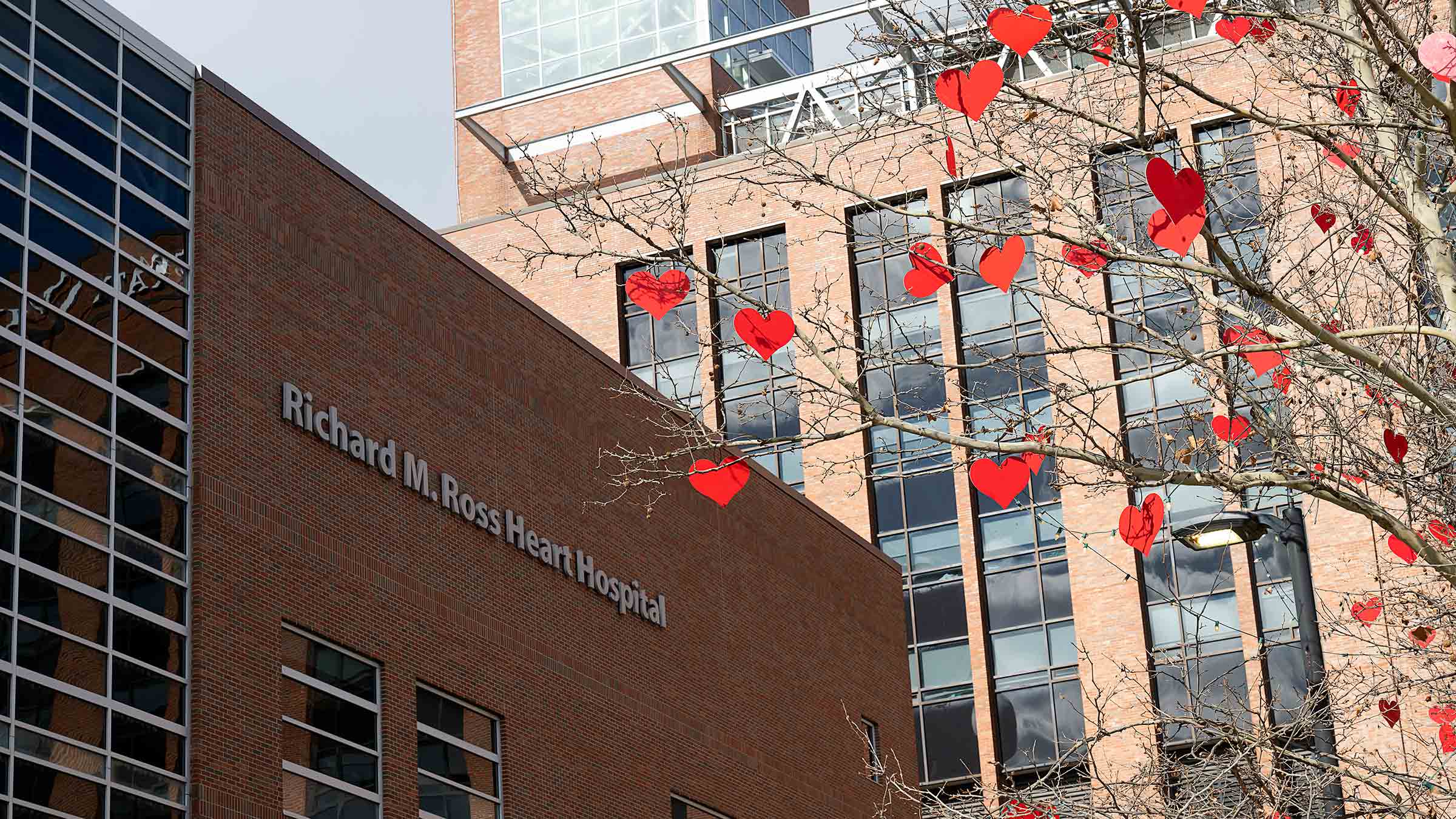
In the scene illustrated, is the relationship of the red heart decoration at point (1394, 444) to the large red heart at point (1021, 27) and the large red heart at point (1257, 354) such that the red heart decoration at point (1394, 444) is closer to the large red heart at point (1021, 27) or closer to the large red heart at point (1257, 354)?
the large red heart at point (1257, 354)

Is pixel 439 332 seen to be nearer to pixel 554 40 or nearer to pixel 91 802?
pixel 91 802

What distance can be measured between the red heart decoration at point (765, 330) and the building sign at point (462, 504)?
6554 mm

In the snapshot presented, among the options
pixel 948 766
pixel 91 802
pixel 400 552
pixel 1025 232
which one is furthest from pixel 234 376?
pixel 948 766

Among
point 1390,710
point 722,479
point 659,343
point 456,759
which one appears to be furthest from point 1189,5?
point 659,343

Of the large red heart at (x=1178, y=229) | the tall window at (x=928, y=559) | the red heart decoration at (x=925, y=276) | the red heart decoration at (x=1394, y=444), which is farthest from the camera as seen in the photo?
the tall window at (x=928, y=559)

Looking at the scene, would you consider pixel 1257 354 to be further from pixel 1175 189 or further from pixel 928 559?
pixel 928 559

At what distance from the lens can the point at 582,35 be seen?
55.0 metres

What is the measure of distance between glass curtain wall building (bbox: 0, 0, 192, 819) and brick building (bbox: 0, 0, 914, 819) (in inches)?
1.1

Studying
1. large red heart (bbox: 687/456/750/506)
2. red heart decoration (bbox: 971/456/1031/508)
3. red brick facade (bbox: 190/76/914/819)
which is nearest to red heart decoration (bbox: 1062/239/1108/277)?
red heart decoration (bbox: 971/456/1031/508)

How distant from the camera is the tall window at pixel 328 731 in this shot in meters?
17.1

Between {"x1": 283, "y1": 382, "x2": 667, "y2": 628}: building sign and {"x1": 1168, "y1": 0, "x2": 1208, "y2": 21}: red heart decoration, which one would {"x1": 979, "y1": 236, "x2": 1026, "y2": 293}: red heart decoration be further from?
{"x1": 283, "y1": 382, "x2": 667, "y2": 628}: building sign

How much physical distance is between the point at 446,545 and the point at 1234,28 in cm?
1105

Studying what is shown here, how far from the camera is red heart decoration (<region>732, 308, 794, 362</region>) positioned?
11.2 meters

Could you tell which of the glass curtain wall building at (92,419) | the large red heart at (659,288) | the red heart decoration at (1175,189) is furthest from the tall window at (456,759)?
the red heart decoration at (1175,189)
